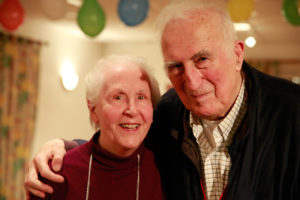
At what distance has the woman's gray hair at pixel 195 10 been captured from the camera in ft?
4.15

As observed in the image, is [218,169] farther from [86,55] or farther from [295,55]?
[295,55]

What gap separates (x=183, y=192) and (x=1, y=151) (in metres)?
4.01

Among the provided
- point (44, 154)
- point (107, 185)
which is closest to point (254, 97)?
point (107, 185)

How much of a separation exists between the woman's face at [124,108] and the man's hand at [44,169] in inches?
8.6

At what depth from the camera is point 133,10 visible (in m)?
3.02

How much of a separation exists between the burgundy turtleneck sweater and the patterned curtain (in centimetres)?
365

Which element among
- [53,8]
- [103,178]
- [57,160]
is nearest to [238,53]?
[103,178]

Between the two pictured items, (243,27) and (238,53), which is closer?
(238,53)

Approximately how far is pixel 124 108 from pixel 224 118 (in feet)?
1.37

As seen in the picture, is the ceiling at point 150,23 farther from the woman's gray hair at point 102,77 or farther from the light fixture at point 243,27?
the woman's gray hair at point 102,77

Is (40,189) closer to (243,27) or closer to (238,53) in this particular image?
(238,53)

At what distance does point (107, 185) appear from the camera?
140 centimetres

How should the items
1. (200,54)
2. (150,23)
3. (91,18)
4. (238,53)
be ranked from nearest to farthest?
(200,54), (238,53), (91,18), (150,23)

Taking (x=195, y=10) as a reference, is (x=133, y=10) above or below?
above
